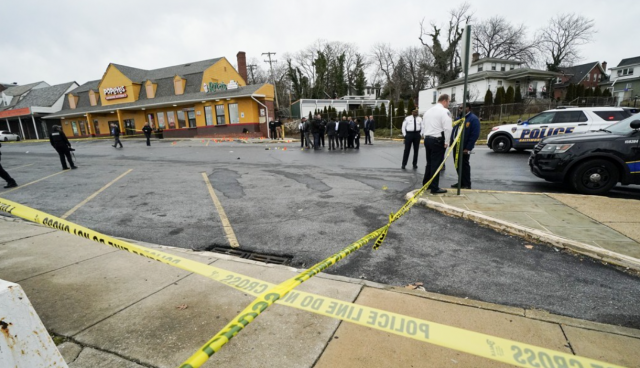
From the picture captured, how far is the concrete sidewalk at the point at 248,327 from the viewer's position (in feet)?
7.02

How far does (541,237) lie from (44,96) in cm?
5757

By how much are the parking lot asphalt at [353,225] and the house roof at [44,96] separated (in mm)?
41254

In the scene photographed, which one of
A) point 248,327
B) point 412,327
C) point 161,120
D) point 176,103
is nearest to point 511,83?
point 176,103

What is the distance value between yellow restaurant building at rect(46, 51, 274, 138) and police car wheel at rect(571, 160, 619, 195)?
77.0ft

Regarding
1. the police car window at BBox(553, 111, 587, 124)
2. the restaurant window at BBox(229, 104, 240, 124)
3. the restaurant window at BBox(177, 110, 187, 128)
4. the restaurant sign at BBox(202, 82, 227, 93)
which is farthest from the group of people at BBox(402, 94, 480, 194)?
the restaurant window at BBox(177, 110, 187, 128)

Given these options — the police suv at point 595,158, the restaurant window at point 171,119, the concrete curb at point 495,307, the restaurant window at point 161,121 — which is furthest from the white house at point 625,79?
the restaurant window at point 161,121

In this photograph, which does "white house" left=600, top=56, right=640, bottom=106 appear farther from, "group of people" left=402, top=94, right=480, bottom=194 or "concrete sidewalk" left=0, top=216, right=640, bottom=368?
"concrete sidewalk" left=0, top=216, right=640, bottom=368

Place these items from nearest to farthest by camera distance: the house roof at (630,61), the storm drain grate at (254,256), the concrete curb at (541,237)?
1. the concrete curb at (541,237)
2. the storm drain grate at (254,256)
3. the house roof at (630,61)

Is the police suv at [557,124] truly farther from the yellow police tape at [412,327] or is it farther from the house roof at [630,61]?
the house roof at [630,61]

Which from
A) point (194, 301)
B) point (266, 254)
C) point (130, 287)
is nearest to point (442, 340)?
point (194, 301)

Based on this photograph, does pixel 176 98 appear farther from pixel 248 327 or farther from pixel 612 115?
pixel 248 327

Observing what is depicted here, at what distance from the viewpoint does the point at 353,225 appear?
16.0ft

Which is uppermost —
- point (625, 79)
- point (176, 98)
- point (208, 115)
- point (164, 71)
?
point (164, 71)

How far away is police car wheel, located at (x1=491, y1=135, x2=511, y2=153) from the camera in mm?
12703
